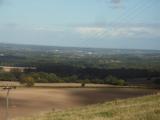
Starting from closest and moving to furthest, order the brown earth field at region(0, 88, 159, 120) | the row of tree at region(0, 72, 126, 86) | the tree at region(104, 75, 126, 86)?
the brown earth field at region(0, 88, 159, 120) < the tree at region(104, 75, 126, 86) < the row of tree at region(0, 72, 126, 86)

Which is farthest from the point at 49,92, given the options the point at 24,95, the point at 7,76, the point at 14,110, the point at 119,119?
the point at 119,119

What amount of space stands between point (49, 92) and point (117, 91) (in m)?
10.2

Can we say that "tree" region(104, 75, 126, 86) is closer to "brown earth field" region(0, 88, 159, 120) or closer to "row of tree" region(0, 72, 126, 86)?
"row of tree" region(0, 72, 126, 86)

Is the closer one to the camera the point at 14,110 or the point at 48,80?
the point at 14,110

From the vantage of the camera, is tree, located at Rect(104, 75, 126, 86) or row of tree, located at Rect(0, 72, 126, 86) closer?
tree, located at Rect(104, 75, 126, 86)

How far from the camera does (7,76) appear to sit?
282 feet

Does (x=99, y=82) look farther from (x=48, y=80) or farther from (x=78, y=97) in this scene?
(x=78, y=97)

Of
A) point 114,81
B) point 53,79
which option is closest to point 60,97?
point 114,81

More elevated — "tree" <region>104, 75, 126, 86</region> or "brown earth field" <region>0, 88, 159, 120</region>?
"brown earth field" <region>0, 88, 159, 120</region>

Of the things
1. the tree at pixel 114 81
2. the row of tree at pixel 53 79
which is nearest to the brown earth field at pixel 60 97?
the tree at pixel 114 81

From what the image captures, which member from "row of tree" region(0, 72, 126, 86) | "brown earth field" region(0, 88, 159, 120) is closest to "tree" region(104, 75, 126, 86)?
"row of tree" region(0, 72, 126, 86)

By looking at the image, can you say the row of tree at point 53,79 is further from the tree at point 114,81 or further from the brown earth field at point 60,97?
the brown earth field at point 60,97

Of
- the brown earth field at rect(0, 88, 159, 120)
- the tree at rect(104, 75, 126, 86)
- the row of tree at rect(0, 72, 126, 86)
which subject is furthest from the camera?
the row of tree at rect(0, 72, 126, 86)

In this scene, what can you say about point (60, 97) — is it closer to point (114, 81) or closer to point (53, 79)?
point (114, 81)
